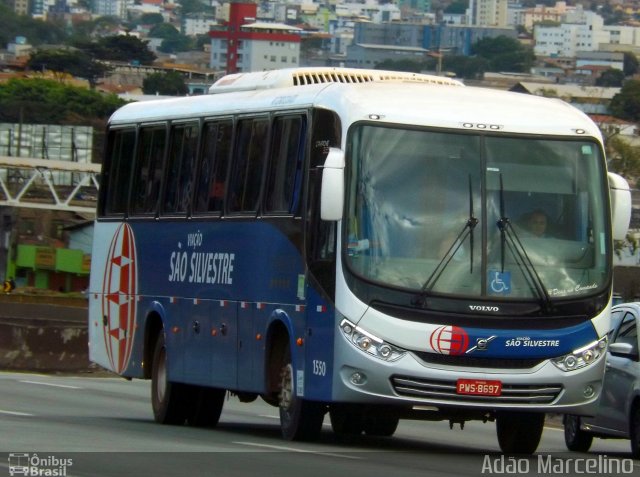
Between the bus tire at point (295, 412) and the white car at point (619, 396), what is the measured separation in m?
2.94

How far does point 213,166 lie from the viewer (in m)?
18.0

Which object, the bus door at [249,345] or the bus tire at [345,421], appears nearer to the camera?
the bus tire at [345,421]

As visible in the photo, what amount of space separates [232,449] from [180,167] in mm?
4557

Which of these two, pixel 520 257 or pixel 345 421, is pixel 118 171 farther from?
pixel 520 257

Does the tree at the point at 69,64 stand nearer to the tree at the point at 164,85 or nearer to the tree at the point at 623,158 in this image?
the tree at the point at 164,85

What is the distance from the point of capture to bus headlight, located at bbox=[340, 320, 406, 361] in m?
14.8

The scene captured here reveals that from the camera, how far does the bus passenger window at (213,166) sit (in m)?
17.8

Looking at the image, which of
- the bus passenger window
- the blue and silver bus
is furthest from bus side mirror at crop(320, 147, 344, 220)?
the bus passenger window

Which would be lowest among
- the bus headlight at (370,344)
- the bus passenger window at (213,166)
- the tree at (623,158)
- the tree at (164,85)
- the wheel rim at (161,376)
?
the tree at (164,85)

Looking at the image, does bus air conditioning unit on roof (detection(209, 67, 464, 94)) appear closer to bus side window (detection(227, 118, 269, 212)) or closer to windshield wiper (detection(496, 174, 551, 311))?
bus side window (detection(227, 118, 269, 212))

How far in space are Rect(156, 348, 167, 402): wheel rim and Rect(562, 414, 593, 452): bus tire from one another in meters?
4.07

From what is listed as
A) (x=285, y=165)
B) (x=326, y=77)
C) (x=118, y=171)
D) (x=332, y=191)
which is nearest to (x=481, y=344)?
(x=332, y=191)

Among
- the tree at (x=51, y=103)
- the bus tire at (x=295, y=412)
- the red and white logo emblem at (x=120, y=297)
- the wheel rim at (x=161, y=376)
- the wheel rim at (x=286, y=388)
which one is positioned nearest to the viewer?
the bus tire at (x=295, y=412)

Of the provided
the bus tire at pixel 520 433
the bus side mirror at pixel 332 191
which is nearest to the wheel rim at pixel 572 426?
the bus tire at pixel 520 433
